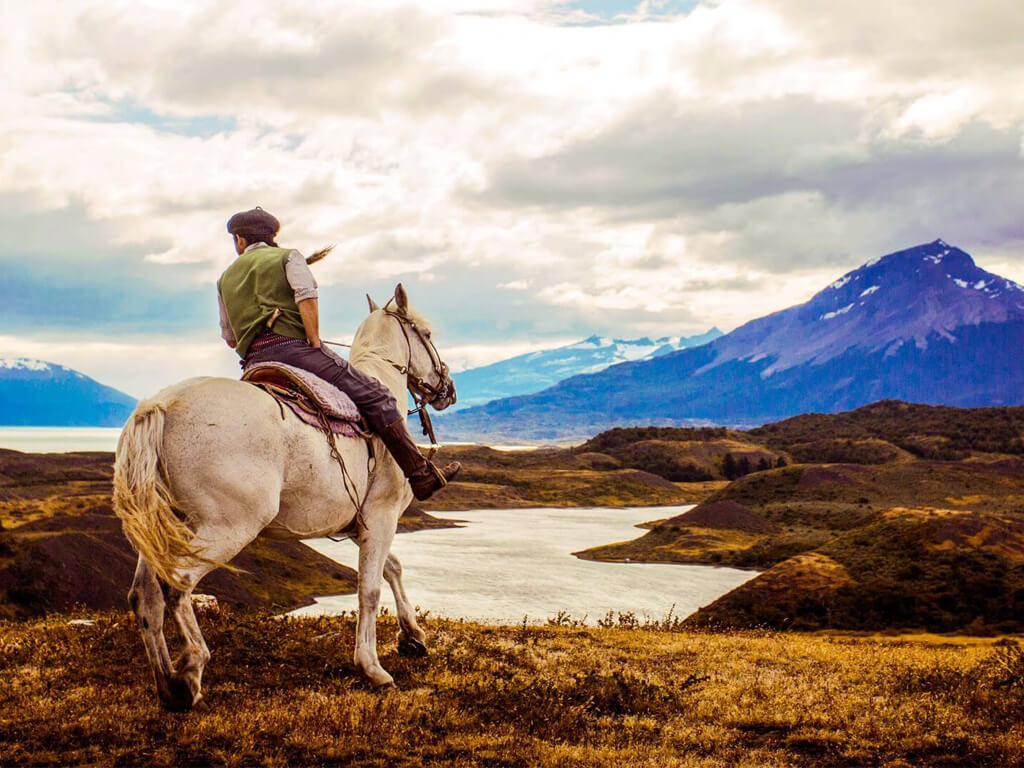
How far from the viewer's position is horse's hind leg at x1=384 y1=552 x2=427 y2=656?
1158cm

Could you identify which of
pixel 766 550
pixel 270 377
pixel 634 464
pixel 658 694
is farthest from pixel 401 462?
pixel 634 464

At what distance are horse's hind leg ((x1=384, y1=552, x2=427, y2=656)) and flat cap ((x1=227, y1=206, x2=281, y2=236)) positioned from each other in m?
4.38

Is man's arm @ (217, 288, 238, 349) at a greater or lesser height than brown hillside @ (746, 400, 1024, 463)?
greater

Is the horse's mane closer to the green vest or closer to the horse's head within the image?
the horse's head

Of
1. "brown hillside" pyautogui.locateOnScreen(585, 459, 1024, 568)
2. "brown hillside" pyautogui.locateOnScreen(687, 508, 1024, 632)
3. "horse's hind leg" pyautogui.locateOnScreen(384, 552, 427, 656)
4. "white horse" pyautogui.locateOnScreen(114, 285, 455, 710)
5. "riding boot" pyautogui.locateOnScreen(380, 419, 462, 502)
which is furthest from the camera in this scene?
"brown hillside" pyautogui.locateOnScreen(585, 459, 1024, 568)

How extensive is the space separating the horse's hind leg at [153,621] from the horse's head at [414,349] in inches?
168

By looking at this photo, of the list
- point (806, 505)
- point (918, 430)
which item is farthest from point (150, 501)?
point (918, 430)

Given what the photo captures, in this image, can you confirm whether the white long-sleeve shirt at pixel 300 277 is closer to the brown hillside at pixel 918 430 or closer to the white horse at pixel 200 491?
the white horse at pixel 200 491

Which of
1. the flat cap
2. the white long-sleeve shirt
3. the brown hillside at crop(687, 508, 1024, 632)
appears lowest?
the brown hillside at crop(687, 508, 1024, 632)

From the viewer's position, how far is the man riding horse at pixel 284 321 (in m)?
9.98

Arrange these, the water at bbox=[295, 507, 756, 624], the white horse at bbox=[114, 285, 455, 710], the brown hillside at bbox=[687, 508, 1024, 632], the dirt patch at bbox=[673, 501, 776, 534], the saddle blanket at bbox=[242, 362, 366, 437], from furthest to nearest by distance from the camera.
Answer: the dirt patch at bbox=[673, 501, 776, 534]
the water at bbox=[295, 507, 756, 624]
the brown hillside at bbox=[687, 508, 1024, 632]
the saddle blanket at bbox=[242, 362, 366, 437]
the white horse at bbox=[114, 285, 455, 710]

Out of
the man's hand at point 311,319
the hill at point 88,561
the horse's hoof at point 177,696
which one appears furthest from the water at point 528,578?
the horse's hoof at point 177,696

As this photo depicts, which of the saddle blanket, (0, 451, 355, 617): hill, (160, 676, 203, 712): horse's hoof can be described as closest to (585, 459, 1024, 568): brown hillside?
(0, 451, 355, 617): hill

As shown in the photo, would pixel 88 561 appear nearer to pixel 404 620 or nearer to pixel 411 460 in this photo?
Result: pixel 404 620
